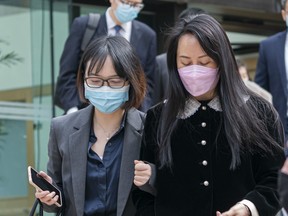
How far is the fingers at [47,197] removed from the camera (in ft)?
15.0

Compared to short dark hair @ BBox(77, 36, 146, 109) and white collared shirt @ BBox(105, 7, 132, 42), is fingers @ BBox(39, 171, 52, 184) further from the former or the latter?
white collared shirt @ BBox(105, 7, 132, 42)

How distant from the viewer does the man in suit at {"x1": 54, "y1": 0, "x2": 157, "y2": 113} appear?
→ 22.6 ft

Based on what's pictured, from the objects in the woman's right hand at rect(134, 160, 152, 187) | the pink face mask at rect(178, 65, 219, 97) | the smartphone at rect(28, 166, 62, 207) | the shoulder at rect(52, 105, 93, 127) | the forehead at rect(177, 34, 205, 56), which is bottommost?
the smartphone at rect(28, 166, 62, 207)

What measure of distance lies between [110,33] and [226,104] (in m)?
2.73

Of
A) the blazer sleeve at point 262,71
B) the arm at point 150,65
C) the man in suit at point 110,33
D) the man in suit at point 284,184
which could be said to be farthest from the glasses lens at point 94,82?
the blazer sleeve at point 262,71

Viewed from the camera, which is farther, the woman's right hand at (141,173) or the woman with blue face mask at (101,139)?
the woman with blue face mask at (101,139)

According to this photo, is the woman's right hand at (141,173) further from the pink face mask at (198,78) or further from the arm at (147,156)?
the pink face mask at (198,78)

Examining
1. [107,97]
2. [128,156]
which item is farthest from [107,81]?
[128,156]

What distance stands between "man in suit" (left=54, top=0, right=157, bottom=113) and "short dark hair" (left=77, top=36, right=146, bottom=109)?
1.87 metres

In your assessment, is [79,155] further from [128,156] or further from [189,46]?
[189,46]

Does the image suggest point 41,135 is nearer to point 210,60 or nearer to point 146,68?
point 146,68

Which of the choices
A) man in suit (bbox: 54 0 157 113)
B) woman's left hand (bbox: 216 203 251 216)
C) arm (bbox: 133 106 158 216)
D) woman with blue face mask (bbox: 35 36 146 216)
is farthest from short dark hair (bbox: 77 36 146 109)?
man in suit (bbox: 54 0 157 113)

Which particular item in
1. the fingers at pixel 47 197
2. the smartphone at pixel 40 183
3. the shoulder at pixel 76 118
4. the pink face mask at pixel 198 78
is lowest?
the fingers at pixel 47 197

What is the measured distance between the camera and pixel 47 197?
15.0ft
